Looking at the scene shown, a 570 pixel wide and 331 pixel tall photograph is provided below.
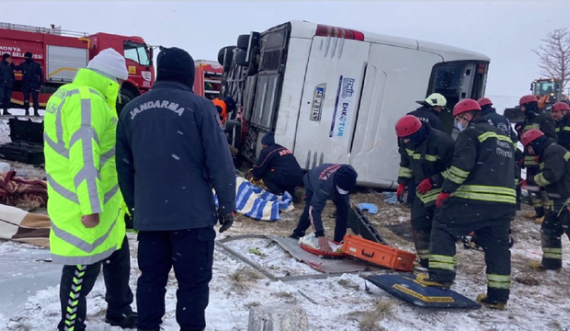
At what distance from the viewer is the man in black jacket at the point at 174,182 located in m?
2.75

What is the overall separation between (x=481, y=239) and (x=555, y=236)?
159 centimetres

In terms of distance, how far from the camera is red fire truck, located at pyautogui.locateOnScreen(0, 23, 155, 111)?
16.2m

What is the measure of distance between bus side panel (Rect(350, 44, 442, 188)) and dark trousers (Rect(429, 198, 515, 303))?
3.73 metres

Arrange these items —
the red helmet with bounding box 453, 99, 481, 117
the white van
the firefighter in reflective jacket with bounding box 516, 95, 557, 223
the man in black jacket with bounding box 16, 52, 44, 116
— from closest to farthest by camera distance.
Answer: the red helmet with bounding box 453, 99, 481, 117 < the white van < the firefighter in reflective jacket with bounding box 516, 95, 557, 223 < the man in black jacket with bounding box 16, 52, 44, 116

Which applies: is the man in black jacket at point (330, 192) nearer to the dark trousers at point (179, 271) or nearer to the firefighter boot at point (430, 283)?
the firefighter boot at point (430, 283)

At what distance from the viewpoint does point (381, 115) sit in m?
8.05

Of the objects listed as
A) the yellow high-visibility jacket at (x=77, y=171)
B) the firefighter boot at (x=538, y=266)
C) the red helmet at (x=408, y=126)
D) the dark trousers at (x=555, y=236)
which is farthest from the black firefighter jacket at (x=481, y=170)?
the yellow high-visibility jacket at (x=77, y=171)

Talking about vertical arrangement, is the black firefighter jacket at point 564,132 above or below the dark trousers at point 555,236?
above

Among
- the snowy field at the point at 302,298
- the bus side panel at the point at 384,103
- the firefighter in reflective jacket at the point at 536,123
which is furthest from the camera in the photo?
the bus side panel at the point at 384,103

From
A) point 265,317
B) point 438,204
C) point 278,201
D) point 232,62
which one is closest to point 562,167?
point 438,204

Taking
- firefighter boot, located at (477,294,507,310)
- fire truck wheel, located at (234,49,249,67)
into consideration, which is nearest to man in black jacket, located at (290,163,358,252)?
firefighter boot, located at (477,294,507,310)

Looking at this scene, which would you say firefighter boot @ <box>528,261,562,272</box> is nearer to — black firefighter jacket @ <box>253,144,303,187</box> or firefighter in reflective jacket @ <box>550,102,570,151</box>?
firefighter in reflective jacket @ <box>550,102,570,151</box>

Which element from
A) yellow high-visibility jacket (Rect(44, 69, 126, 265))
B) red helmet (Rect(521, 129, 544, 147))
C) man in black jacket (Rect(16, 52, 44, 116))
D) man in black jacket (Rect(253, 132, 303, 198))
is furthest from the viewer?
man in black jacket (Rect(16, 52, 44, 116))

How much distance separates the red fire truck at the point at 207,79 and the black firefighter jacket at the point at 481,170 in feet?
45.8
